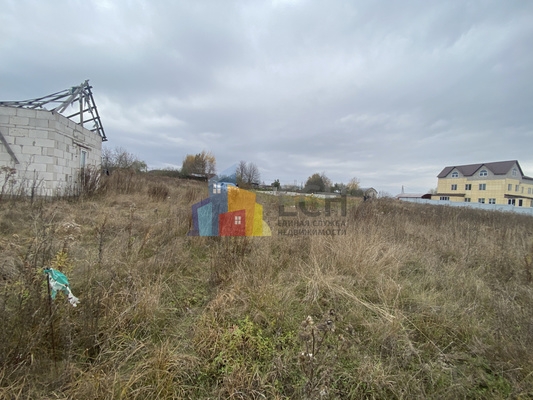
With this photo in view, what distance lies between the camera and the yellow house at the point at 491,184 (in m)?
29.3

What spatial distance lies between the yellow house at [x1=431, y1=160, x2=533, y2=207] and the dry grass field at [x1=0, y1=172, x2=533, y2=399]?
39.5 meters

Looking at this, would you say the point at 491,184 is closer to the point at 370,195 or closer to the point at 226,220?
the point at 370,195

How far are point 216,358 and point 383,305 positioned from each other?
177 centimetres

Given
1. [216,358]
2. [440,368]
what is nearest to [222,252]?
[216,358]

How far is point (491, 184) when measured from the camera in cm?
3011

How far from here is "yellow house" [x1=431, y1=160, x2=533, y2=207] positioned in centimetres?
2933

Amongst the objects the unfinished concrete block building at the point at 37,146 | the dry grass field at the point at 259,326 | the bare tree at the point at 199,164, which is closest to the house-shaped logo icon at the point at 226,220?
the dry grass field at the point at 259,326

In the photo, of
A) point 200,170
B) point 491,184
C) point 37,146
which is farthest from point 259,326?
point 491,184

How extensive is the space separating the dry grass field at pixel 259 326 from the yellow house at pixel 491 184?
130 ft

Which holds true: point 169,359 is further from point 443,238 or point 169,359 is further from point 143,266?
point 443,238

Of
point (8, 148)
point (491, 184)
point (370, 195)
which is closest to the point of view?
point (8, 148)

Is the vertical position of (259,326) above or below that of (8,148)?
below

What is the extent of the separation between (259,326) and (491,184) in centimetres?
4374

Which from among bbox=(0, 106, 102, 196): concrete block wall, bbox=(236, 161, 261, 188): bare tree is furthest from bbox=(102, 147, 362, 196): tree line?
bbox=(0, 106, 102, 196): concrete block wall
